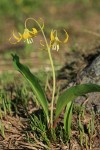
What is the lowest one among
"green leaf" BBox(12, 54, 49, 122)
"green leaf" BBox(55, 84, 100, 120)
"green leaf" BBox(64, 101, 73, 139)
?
"green leaf" BBox(64, 101, 73, 139)

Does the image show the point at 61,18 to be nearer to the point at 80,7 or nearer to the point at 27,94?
the point at 80,7

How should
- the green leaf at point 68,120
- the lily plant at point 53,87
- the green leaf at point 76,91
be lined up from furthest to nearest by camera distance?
the green leaf at point 68,120 → the lily plant at point 53,87 → the green leaf at point 76,91

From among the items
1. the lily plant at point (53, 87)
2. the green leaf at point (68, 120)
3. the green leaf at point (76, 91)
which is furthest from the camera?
the green leaf at point (68, 120)

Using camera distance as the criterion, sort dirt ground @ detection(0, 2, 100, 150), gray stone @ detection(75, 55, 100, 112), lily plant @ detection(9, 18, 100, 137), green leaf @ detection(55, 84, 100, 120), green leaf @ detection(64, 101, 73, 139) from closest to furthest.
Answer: green leaf @ detection(55, 84, 100, 120) < lily plant @ detection(9, 18, 100, 137) < green leaf @ detection(64, 101, 73, 139) < dirt ground @ detection(0, 2, 100, 150) < gray stone @ detection(75, 55, 100, 112)

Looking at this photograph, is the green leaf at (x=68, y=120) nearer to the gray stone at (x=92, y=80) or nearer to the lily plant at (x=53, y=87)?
the lily plant at (x=53, y=87)

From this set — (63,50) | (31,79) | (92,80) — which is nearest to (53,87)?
(31,79)

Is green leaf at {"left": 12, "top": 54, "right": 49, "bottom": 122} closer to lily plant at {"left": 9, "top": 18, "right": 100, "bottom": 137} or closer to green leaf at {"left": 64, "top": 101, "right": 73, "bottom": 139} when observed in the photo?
lily plant at {"left": 9, "top": 18, "right": 100, "bottom": 137}

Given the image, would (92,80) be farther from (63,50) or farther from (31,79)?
(63,50)

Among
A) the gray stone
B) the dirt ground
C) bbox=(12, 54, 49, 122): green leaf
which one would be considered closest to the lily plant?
bbox=(12, 54, 49, 122): green leaf

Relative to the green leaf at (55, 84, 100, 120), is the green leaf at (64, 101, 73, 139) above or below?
below

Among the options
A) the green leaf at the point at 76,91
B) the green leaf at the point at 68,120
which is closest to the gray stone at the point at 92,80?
the green leaf at the point at 68,120

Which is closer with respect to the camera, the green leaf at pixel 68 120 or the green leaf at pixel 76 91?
the green leaf at pixel 76 91
